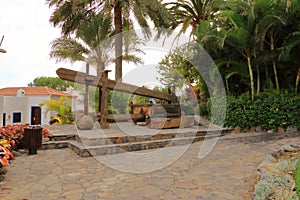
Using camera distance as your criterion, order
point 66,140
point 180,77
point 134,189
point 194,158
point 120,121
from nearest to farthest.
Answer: point 134,189 → point 194,158 → point 66,140 → point 120,121 → point 180,77

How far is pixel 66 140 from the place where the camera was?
6.25 metres

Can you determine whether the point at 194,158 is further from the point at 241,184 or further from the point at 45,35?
the point at 45,35

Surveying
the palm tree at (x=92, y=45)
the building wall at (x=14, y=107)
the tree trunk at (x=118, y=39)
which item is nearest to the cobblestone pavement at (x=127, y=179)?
the tree trunk at (x=118, y=39)

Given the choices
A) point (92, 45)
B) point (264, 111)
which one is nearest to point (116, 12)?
point (92, 45)

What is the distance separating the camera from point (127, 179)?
357 cm

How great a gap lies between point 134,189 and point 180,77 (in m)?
9.74

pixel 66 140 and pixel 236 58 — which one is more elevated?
pixel 236 58

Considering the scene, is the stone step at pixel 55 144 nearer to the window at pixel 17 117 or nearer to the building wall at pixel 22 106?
the building wall at pixel 22 106

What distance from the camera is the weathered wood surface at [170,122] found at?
7504 millimetres

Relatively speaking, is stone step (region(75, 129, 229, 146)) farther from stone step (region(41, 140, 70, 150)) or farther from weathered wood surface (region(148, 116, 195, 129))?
weathered wood surface (region(148, 116, 195, 129))

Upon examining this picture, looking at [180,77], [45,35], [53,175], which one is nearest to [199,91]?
[180,77]

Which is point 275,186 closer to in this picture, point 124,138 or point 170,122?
point 124,138

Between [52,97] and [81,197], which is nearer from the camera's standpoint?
[81,197]

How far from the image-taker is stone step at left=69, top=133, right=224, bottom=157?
506 centimetres
